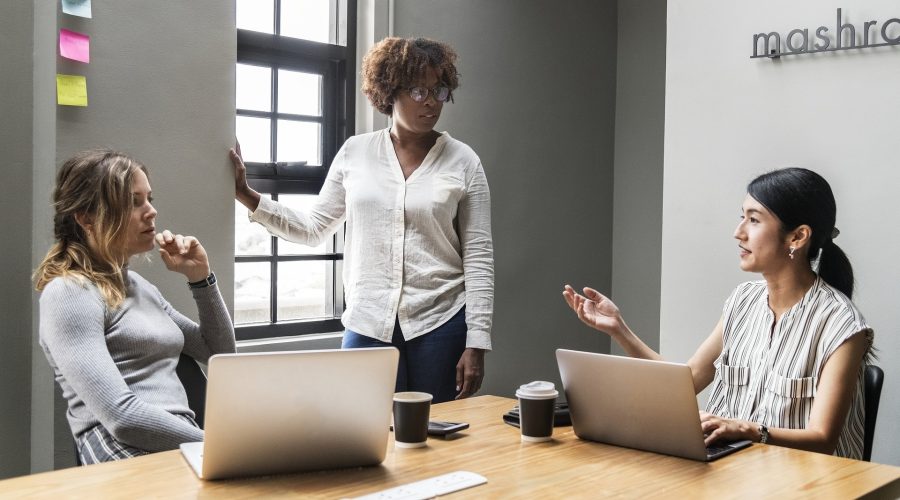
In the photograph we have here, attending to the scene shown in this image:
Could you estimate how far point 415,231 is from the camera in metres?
2.77

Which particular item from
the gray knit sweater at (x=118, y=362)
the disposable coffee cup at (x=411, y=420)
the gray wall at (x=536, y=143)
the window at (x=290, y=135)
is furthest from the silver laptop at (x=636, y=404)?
the gray wall at (x=536, y=143)

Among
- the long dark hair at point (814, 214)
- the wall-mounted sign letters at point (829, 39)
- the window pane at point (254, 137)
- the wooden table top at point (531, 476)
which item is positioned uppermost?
the wall-mounted sign letters at point (829, 39)

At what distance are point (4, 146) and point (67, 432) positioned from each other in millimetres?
821

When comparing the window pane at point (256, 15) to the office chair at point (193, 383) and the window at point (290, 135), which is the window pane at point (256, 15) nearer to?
the window at point (290, 135)

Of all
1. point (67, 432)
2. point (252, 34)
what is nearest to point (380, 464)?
point (67, 432)

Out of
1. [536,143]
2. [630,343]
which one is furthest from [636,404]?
[536,143]

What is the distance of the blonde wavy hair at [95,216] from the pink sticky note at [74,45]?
516 mm

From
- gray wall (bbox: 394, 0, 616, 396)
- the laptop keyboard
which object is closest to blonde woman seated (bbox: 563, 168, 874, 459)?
the laptop keyboard

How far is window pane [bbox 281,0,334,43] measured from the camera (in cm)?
334

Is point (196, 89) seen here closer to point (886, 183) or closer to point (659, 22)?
point (886, 183)

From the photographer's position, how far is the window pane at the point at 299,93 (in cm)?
334

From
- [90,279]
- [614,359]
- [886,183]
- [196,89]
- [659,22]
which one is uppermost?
[659,22]

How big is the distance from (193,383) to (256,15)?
1.63 metres

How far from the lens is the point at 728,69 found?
9.51 feet
